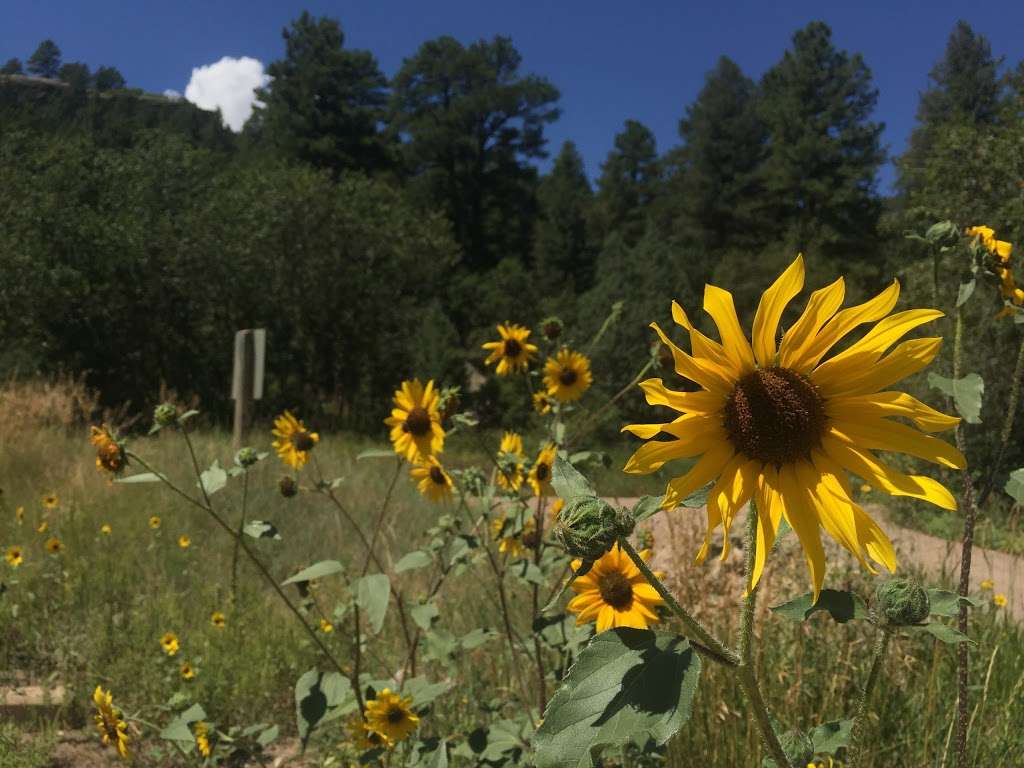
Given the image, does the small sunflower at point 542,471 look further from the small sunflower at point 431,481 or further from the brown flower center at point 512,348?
the brown flower center at point 512,348

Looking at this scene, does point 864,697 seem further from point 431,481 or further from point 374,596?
point 431,481

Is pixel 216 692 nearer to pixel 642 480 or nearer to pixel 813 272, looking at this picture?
pixel 642 480

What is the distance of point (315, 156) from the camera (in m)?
23.4

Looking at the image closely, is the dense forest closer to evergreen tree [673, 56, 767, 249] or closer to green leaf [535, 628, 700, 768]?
evergreen tree [673, 56, 767, 249]

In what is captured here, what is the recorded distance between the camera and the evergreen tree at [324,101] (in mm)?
23531

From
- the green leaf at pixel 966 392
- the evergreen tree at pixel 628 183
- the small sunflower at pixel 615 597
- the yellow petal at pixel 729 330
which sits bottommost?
the small sunflower at pixel 615 597

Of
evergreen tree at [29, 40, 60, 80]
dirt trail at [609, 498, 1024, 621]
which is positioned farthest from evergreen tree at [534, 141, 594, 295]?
evergreen tree at [29, 40, 60, 80]

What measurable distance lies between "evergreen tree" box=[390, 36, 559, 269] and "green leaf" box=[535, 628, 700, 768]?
2525cm

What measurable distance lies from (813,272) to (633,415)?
32.6ft

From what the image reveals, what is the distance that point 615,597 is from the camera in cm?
148

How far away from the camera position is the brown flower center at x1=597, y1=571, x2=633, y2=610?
148 centimetres

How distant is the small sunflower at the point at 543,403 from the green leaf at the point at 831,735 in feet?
5.28

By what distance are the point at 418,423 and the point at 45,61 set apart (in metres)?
62.7

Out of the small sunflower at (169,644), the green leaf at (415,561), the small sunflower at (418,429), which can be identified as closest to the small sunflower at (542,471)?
the small sunflower at (418,429)
